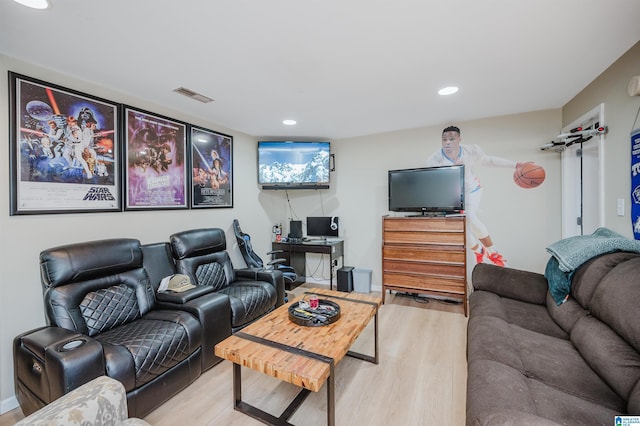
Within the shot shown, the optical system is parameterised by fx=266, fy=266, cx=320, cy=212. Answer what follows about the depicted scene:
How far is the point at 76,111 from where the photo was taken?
218 centimetres

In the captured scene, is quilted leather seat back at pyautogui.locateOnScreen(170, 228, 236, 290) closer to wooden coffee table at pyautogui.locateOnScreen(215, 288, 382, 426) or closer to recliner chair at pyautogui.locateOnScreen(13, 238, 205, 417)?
recliner chair at pyautogui.locateOnScreen(13, 238, 205, 417)

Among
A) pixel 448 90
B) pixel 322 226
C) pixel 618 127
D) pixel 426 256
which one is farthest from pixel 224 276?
pixel 618 127

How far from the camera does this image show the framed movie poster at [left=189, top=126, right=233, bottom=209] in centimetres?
321

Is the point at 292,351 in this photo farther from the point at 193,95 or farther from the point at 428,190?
the point at 428,190

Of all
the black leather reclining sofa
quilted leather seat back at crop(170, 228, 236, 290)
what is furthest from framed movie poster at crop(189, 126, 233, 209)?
the black leather reclining sofa

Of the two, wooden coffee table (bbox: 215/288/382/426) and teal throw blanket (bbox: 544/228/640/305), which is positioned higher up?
teal throw blanket (bbox: 544/228/640/305)

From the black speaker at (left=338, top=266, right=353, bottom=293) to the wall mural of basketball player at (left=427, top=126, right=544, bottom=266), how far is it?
1671mm

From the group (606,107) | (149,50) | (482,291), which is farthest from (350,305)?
(606,107)

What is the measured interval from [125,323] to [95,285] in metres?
0.36

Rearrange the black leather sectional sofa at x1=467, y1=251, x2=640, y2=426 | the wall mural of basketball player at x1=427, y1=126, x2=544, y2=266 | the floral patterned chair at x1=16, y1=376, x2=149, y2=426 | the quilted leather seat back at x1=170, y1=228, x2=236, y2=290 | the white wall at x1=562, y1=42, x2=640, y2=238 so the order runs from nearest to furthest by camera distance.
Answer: the floral patterned chair at x1=16, y1=376, x2=149, y2=426 < the black leather sectional sofa at x1=467, y1=251, x2=640, y2=426 < the white wall at x1=562, y1=42, x2=640, y2=238 < the quilted leather seat back at x1=170, y1=228, x2=236, y2=290 < the wall mural of basketball player at x1=427, y1=126, x2=544, y2=266

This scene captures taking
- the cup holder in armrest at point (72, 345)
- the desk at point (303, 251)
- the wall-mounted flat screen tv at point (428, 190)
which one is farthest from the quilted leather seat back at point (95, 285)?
the wall-mounted flat screen tv at point (428, 190)

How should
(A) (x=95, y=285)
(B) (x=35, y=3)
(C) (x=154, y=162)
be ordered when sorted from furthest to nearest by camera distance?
(C) (x=154, y=162), (A) (x=95, y=285), (B) (x=35, y=3)

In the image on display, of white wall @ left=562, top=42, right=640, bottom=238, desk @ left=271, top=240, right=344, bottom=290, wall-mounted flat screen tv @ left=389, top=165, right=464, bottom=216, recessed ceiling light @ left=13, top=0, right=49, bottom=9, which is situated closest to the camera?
recessed ceiling light @ left=13, top=0, right=49, bottom=9

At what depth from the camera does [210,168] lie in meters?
3.41
